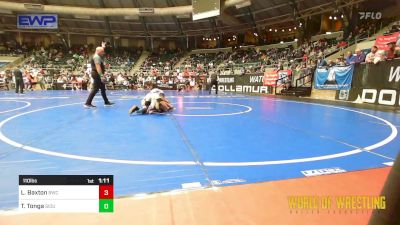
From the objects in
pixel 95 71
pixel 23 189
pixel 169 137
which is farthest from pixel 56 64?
pixel 23 189

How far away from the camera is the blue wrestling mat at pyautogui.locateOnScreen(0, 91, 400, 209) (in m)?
2.79

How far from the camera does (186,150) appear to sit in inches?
148

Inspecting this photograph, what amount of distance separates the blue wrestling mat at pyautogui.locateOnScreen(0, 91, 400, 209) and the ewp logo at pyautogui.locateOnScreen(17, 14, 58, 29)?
28601 millimetres

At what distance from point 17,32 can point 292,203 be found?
143 ft

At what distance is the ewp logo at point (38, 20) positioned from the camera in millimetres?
29734

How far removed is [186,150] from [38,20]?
33.0m

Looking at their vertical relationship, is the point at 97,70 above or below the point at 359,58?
below

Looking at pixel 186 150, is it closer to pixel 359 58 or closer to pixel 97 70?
pixel 97 70

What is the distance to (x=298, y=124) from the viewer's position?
5.86m

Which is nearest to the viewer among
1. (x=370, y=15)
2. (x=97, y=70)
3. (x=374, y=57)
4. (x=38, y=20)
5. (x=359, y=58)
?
(x=97, y=70)
